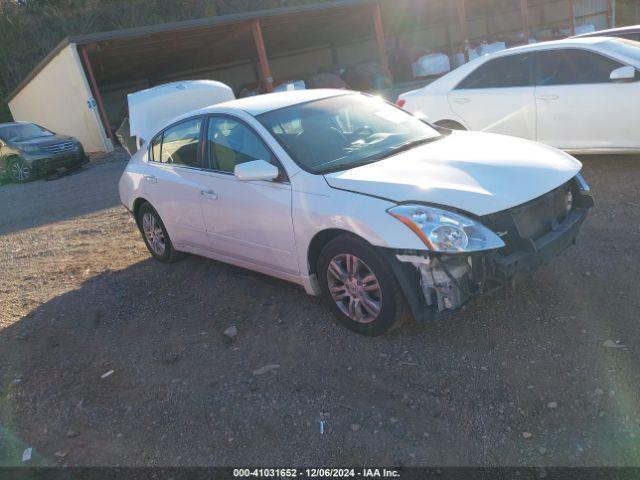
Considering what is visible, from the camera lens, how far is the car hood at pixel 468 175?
3562 millimetres

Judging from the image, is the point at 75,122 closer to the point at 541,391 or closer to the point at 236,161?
the point at 236,161

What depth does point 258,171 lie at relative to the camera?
4.10 m

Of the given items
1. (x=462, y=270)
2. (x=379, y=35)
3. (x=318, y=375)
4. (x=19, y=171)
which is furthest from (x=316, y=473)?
(x=379, y=35)

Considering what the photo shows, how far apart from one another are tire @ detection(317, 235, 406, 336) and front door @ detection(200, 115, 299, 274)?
0.36 metres

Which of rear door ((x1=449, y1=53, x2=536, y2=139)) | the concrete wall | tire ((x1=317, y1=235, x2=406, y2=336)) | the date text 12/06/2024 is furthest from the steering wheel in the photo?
the concrete wall

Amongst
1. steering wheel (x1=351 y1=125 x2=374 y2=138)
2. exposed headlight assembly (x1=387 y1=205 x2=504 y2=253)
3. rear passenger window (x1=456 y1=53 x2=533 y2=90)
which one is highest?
steering wheel (x1=351 y1=125 x2=374 y2=138)

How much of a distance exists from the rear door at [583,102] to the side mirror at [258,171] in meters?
4.04

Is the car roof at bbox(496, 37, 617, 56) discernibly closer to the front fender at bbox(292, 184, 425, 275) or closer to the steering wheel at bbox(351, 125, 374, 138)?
the steering wheel at bbox(351, 125, 374, 138)

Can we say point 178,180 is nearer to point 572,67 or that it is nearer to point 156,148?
point 156,148

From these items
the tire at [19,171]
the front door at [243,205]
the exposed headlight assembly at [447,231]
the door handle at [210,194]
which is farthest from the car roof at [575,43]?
the tire at [19,171]

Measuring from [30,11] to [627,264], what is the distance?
114ft

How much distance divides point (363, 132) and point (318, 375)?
80.5 inches

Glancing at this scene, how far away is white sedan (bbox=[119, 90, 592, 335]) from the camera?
11.5ft

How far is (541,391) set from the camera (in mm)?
3131
